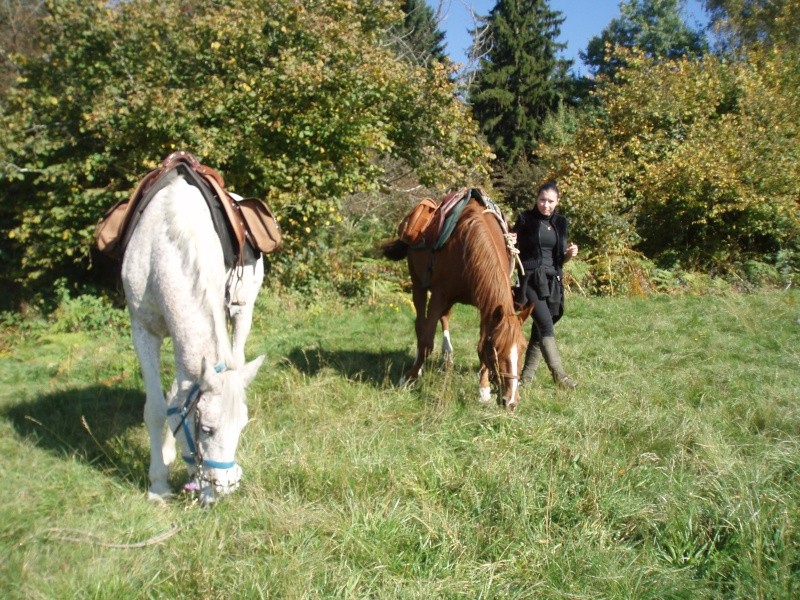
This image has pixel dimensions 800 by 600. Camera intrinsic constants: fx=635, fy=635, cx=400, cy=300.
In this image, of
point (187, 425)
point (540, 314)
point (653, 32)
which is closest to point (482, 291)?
point (540, 314)

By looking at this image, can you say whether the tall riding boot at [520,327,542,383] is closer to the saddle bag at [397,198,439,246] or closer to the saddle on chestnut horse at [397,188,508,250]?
the saddle on chestnut horse at [397,188,508,250]

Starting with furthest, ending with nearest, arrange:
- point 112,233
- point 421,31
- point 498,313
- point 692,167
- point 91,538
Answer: point 421,31 < point 692,167 < point 498,313 < point 112,233 < point 91,538

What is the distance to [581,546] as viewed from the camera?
2912 millimetres

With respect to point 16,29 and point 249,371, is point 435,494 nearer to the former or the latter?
point 249,371

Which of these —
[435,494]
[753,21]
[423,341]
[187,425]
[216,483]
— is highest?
[753,21]

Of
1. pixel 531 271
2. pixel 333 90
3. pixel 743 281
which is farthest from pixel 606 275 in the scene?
pixel 531 271

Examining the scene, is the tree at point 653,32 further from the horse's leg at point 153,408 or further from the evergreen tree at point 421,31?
the horse's leg at point 153,408

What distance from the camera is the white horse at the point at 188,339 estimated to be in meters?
3.31

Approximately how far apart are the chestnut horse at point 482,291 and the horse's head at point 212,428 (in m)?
1.91

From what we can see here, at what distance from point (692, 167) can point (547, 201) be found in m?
8.08

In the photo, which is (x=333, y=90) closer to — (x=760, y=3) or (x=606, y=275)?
(x=606, y=275)

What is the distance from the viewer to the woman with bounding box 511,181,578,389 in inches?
210

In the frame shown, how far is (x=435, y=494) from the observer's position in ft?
11.3

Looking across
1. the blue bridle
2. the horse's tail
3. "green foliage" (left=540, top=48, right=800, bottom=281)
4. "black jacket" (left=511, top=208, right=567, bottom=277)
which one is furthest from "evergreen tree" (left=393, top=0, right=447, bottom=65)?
the blue bridle
